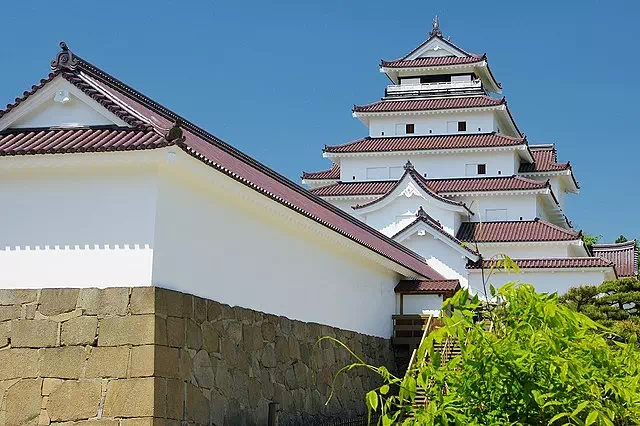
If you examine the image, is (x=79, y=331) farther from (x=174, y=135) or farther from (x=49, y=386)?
(x=174, y=135)

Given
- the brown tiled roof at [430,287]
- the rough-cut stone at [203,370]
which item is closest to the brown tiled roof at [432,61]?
the brown tiled roof at [430,287]

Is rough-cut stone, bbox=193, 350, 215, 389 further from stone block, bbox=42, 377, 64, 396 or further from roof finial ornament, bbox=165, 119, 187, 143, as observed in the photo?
roof finial ornament, bbox=165, 119, 187, 143

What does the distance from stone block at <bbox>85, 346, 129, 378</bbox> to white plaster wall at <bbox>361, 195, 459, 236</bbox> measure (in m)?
20.8

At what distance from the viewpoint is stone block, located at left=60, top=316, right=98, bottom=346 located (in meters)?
8.59

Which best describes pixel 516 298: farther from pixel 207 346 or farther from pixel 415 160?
pixel 415 160

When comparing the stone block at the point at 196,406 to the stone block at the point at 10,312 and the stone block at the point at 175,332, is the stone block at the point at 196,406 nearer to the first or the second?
the stone block at the point at 175,332

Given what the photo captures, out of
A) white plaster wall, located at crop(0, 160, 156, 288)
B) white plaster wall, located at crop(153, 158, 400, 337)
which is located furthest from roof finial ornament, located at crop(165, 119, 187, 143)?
white plaster wall, located at crop(0, 160, 156, 288)

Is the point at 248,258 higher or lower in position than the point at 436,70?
lower

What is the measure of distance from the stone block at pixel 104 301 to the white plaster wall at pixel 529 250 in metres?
22.2

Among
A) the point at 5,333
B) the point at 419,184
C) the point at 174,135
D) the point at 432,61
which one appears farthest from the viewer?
the point at 432,61

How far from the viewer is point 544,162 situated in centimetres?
3362

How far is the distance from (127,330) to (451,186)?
2406cm

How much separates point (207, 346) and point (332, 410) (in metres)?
4.46

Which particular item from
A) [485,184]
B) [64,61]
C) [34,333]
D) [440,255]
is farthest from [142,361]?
[485,184]
